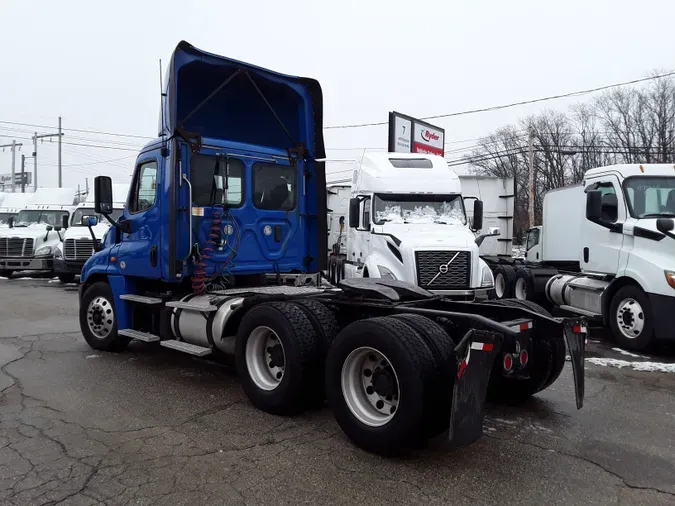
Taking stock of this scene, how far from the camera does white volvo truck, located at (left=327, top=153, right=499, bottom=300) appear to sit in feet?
30.8

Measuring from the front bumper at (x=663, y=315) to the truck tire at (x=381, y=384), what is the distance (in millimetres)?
5284

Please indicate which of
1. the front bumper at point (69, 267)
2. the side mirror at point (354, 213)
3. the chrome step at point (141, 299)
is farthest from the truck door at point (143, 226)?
the front bumper at point (69, 267)

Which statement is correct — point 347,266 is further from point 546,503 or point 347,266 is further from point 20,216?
point 20,216

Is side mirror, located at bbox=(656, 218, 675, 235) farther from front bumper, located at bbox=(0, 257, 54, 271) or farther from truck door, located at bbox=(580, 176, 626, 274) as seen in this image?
front bumper, located at bbox=(0, 257, 54, 271)

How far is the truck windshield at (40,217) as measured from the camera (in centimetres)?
2109

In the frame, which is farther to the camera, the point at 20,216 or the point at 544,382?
the point at 20,216

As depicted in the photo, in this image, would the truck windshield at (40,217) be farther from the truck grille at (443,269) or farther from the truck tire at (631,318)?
the truck tire at (631,318)

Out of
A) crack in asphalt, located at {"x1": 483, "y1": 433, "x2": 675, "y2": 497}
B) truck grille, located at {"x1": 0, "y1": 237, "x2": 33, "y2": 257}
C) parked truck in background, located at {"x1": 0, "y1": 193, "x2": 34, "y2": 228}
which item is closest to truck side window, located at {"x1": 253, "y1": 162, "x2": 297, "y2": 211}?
crack in asphalt, located at {"x1": 483, "y1": 433, "x2": 675, "y2": 497}

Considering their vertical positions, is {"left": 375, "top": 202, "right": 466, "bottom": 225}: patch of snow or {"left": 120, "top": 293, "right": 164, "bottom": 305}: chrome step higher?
{"left": 375, "top": 202, "right": 466, "bottom": 225}: patch of snow

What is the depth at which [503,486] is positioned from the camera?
3.64 metres

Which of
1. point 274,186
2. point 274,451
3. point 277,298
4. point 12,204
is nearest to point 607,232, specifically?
point 274,186

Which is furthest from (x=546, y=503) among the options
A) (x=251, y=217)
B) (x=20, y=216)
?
(x=20, y=216)

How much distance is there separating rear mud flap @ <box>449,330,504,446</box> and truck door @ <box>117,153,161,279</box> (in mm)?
4056

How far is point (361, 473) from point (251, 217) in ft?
13.0
